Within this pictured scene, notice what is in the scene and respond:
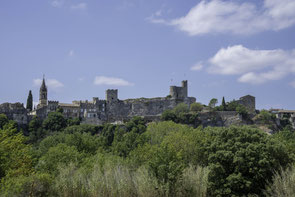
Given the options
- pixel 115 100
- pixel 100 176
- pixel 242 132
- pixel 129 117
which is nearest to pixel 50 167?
pixel 100 176

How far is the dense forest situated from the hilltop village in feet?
119

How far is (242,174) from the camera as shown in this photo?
31.4 m

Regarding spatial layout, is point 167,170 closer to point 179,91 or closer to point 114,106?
point 114,106

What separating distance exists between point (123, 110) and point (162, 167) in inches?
2794

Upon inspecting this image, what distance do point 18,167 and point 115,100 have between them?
71947 mm

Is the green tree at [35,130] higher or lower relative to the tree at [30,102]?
lower

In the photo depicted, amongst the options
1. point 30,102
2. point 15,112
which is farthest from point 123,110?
point 15,112

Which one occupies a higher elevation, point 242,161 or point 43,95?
point 43,95

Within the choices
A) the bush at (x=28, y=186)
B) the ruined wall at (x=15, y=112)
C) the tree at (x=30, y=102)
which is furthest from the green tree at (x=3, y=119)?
the bush at (x=28, y=186)

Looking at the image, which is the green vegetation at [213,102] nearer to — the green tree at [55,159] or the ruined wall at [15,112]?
the ruined wall at [15,112]

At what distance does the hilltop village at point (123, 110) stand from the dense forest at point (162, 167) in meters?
36.3

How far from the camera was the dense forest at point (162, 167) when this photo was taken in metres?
22.7

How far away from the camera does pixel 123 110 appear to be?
94750mm

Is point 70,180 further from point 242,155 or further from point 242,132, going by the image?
point 242,132
